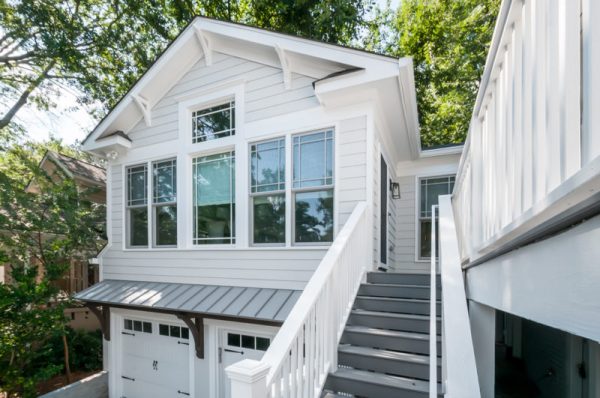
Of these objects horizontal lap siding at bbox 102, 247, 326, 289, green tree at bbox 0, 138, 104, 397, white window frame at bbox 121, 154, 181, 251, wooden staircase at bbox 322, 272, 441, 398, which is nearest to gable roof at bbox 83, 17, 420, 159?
white window frame at bbox 121, 154, 181, 251

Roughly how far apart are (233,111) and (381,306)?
365 centimetres

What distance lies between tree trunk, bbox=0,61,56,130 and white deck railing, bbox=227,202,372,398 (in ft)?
33.4

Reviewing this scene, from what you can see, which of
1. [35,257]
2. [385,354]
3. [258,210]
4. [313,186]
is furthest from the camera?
[35,257]

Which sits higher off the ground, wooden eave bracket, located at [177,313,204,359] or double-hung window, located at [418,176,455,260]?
double-hung window, located at [418,176,455,260]

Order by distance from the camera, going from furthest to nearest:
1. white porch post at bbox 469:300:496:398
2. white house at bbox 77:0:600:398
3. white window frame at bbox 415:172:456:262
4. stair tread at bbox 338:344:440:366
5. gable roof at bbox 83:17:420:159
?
white window frame at bbox 415:172:456:262 < gable roof at bbox 83:17:420:159 < stair tread at bbox 338:344:440:366 < white porch post at bbox 469:300:496:398 < white house at bbox 77:0:600:398

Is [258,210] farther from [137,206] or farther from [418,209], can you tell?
[418,209]

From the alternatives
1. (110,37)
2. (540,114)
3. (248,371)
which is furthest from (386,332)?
(110,37)

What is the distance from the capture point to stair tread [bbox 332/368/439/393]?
238 centimetres

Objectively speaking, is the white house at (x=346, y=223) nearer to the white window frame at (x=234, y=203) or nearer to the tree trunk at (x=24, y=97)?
the white window frame at (x=234, y=203)

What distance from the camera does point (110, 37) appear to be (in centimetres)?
862

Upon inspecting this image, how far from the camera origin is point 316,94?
3977mm

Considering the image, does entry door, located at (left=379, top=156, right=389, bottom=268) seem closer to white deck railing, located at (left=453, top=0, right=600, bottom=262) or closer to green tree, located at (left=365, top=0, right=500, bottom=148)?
white deck railing, located at (left=453, top=0, right=600, bottom=262)

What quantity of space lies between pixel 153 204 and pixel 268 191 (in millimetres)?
2514

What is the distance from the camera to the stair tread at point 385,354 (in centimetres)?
255
